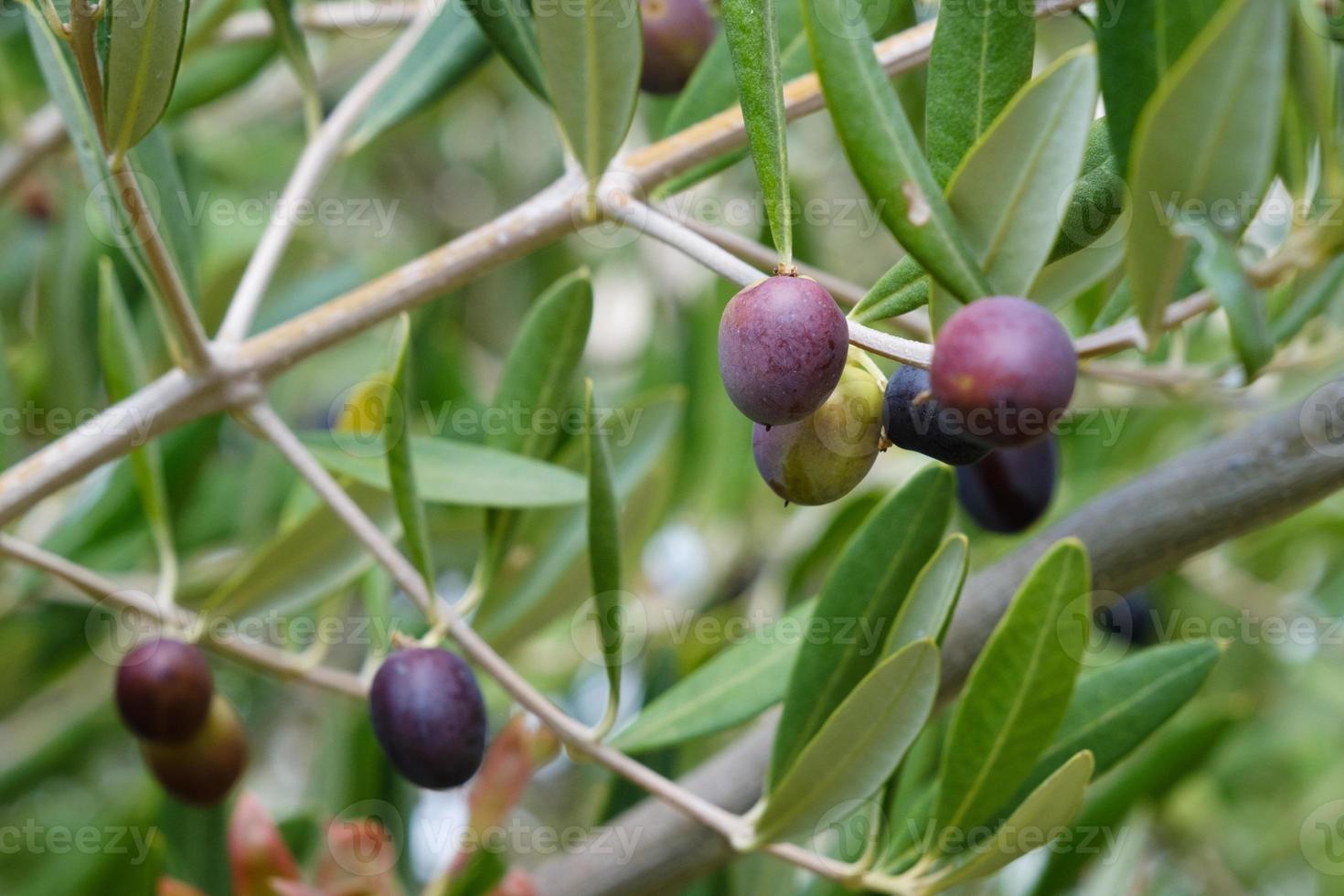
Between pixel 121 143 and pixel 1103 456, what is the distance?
51.6 inches

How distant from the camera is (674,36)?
1.12 meters

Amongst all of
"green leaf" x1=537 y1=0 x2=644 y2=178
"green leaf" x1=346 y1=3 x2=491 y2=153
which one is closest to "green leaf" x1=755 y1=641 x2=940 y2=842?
"green leaf" x1=537 y1=0 x2=644 y2=178

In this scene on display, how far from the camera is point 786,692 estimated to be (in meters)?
0.95

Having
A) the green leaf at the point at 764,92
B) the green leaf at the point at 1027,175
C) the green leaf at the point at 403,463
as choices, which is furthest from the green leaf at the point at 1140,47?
the green leaf at the point at 403,463

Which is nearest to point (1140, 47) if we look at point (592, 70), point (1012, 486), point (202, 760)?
point (592, 70)

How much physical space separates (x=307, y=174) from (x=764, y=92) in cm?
64

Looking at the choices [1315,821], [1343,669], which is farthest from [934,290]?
[1343,669]

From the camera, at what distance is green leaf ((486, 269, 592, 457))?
1.11 meters

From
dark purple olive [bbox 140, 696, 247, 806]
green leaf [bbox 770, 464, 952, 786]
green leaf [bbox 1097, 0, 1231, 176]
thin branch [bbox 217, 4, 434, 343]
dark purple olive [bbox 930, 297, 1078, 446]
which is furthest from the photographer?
dark purple olive [bbox 140, 696, 247, 806]

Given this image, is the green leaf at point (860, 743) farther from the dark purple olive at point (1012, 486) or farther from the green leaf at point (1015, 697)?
the dark purple olive at point (1012, 486)

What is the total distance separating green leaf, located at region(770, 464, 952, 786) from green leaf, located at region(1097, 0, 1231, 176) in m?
0.31

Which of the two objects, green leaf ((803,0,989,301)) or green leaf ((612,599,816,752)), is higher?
green leaf ((803,0,989,301))

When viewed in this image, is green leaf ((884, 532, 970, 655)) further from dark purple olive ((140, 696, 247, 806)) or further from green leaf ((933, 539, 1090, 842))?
dark purple olive ((140, 696, 247, 806))

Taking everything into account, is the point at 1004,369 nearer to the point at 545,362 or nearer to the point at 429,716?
the point at 429,716
